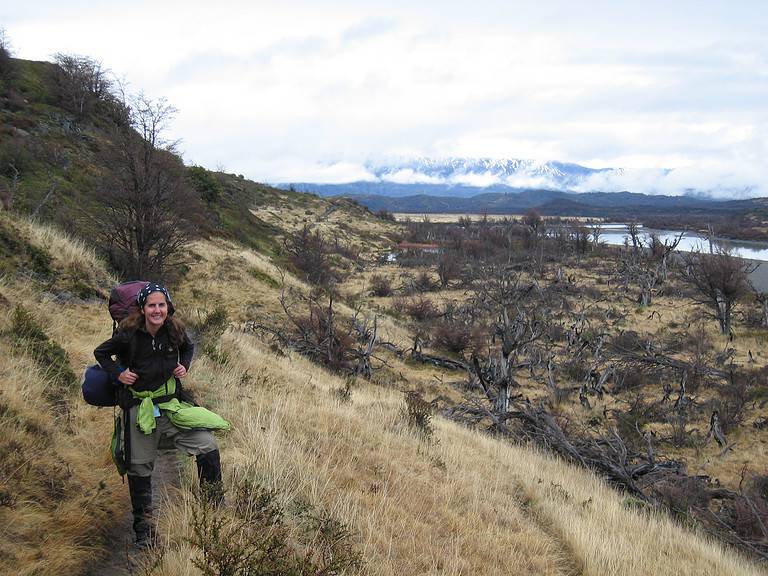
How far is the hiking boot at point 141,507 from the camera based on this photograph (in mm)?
2986

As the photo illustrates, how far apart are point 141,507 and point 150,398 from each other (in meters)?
0.66

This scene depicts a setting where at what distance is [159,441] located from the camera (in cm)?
322

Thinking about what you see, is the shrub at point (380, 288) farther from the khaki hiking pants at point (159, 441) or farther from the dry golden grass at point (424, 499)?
the khaki hiking pants at point (159, 441)

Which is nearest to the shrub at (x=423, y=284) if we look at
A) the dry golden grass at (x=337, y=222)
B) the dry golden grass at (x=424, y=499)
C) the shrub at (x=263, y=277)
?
the dry golden grass at (x=337, y=222)

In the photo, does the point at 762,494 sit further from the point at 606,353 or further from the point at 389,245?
the point at 389,245

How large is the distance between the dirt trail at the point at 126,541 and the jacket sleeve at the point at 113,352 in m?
1.01

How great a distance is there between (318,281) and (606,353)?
55.7ft

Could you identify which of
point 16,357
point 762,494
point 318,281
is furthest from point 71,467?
point 318,281

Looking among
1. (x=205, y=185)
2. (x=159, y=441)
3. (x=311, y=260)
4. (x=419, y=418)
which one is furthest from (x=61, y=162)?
(x=159, y=441)

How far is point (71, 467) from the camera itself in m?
3.44

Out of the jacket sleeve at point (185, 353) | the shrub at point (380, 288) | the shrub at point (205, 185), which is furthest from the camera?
the shrub at point (380, 288)

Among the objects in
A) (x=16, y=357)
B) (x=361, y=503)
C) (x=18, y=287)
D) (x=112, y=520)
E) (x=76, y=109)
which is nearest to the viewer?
(x=112, y=520)

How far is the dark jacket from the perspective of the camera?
3092 millimetres

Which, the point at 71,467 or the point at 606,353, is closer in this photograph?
the point at 71,467
